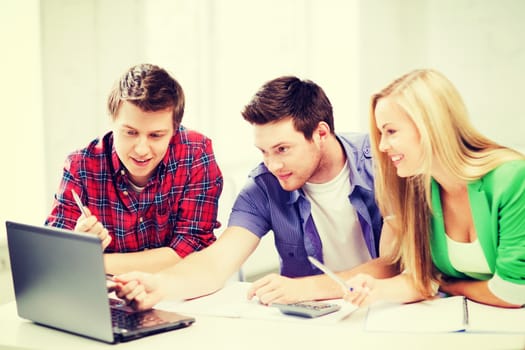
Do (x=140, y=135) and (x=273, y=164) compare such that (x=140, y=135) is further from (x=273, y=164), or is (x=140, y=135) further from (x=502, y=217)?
→ (x=502, y=217)

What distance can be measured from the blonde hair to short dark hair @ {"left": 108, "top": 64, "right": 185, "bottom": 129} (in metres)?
0.59

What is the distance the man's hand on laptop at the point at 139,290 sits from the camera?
1.85m

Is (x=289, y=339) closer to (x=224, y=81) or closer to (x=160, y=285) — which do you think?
(x=160, y=285)

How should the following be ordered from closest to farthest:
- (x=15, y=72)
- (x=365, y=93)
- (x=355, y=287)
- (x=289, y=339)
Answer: (x=289, y=339) < (x=355, y=287) < (x=15, y=72) < (x=365, y=93)

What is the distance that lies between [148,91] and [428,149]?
0.81m

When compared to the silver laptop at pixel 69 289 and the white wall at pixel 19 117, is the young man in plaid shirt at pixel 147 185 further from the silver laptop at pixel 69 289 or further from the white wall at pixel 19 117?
the white wall at pixel 19 117

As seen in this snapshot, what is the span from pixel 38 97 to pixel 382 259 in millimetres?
1529

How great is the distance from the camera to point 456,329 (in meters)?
1.65

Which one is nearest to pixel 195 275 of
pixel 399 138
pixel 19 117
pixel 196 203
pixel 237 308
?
pixel 237 308

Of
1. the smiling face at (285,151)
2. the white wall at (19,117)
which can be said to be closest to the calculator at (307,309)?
the smiling face at (285,151)

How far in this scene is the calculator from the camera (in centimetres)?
180

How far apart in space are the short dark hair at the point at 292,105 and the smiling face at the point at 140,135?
0.81ft

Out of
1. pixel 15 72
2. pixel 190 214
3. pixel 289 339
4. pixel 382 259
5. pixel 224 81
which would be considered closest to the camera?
pixel 289 339

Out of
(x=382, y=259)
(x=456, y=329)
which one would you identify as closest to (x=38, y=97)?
(x=382, y=259)
